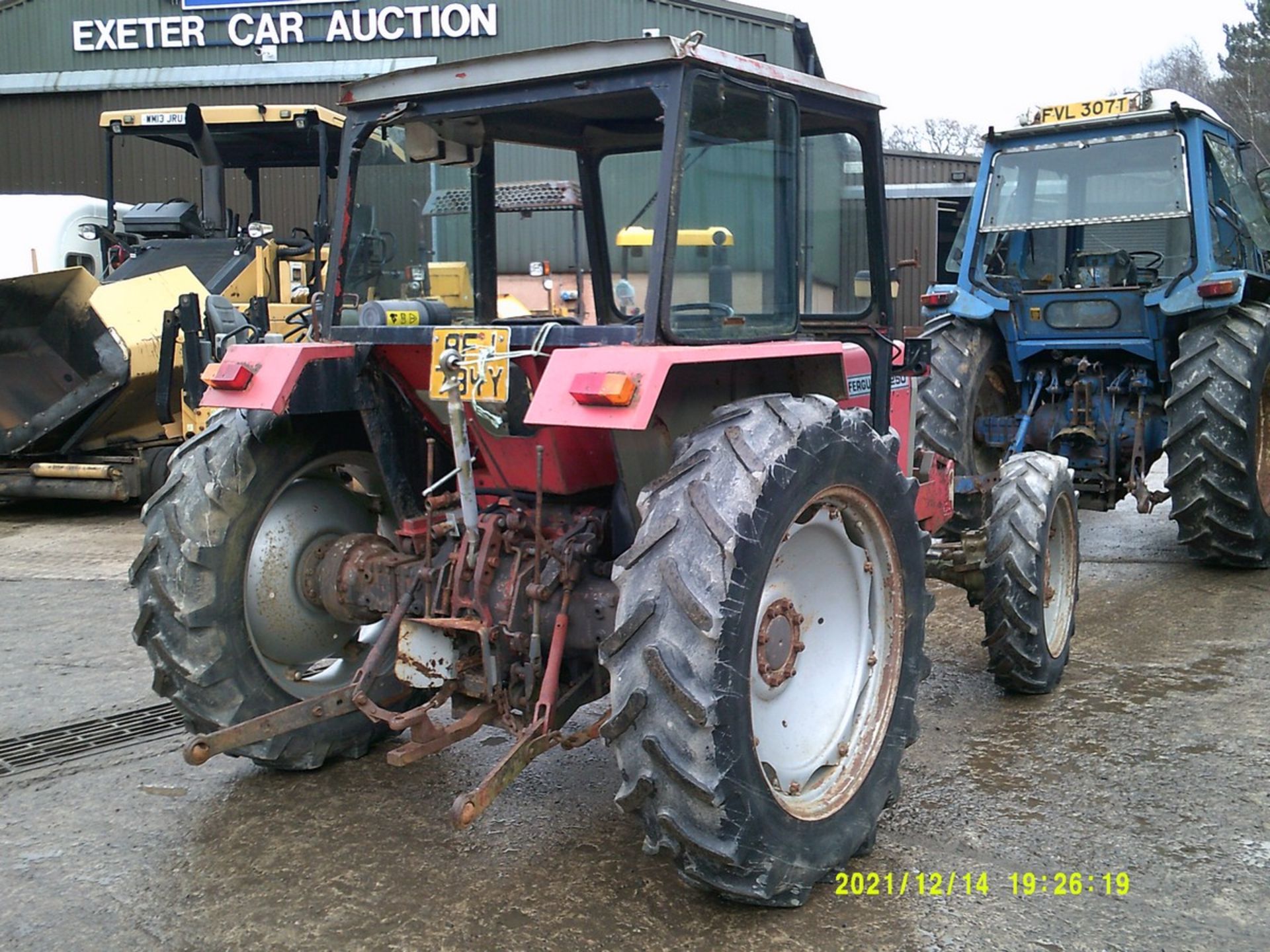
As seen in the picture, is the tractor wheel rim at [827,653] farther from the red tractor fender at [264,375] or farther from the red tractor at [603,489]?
the red tractor fender at [264,375]

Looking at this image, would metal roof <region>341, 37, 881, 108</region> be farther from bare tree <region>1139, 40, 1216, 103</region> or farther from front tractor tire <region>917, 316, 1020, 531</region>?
bare tree <region>1139, 40, 1216, 103</region>

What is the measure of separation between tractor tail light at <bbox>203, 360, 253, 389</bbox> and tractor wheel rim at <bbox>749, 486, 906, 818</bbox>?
5.33 ft

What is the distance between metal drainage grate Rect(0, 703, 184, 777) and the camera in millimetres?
4199

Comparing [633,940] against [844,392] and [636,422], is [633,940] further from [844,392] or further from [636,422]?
[844,392]

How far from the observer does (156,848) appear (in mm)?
3490

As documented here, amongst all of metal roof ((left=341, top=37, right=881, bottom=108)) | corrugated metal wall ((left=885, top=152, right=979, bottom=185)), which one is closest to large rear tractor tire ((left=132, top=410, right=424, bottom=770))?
metal roof ((left=341, top=37, right=881, bottom=108))

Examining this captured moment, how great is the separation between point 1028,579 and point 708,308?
1872 mm

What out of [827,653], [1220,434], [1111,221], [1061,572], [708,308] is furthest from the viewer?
[1111,221]

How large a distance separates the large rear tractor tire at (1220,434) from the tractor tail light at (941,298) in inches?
52.5

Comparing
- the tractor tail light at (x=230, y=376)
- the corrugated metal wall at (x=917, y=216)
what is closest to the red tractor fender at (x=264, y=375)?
A: the tractor tail light at (x=230, y=376)

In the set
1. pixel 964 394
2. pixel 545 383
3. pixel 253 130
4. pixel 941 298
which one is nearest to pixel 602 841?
pixel 545 383

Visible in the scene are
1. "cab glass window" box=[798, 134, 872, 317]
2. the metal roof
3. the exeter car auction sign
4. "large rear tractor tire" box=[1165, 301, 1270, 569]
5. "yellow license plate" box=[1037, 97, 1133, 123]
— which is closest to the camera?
the metal roof

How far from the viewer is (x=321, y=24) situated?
1700 centimetres

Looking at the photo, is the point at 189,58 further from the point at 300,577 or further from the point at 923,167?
the point at 300,577
